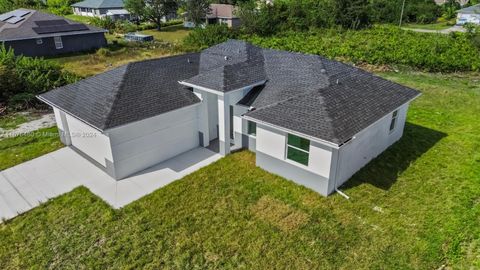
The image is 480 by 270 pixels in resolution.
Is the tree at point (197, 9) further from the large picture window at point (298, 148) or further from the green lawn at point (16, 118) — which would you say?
the large picture window at point (298, 148)

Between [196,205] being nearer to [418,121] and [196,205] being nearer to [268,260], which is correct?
[268,260]

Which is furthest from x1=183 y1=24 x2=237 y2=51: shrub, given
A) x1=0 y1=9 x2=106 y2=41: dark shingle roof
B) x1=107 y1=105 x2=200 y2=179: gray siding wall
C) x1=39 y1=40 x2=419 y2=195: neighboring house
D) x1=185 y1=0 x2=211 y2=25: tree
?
x1=107 y1=105 x2=200 y2=179: gray siding wall

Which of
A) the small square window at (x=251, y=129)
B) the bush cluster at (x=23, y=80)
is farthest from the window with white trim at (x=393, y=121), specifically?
the bush cluster at (x=23, y=80)

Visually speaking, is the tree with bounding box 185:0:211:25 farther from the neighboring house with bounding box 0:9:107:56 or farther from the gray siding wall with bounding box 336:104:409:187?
the gray siding wall with bounding box 336:104:409:187

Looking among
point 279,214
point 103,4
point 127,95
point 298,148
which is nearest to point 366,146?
point 298,148

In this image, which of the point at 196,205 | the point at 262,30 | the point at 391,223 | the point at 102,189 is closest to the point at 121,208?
the point at 102,189
